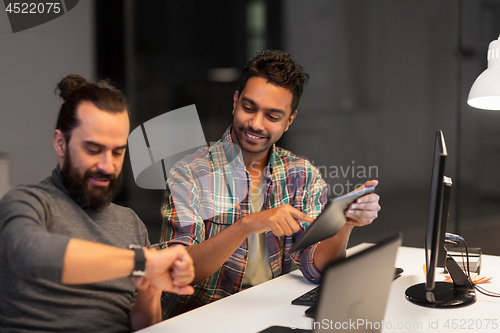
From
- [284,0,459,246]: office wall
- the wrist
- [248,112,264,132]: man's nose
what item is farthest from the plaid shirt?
[284,0,459,246]: office wall

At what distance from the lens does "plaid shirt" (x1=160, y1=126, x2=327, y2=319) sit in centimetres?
172

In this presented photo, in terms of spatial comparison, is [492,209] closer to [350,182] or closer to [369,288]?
[350,182]

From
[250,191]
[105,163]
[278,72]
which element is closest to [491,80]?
[278,72]

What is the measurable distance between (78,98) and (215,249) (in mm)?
710

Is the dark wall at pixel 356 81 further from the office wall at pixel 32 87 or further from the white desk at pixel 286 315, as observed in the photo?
the white desk at pixel 286 315

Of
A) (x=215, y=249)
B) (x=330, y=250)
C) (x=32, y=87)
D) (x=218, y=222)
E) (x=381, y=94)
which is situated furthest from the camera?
(x=381, y=94)

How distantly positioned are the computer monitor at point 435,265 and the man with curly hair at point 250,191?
1.14ft

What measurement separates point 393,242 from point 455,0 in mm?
A: 2311

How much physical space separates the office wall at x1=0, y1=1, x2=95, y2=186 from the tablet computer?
1378mm

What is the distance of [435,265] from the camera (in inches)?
44.8

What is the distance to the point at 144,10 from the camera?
287 centimetres

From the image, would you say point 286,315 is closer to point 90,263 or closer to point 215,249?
point 215,249

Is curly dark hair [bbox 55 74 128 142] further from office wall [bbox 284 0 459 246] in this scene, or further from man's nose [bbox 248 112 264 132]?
office wall [bbox 284 0 459 246]

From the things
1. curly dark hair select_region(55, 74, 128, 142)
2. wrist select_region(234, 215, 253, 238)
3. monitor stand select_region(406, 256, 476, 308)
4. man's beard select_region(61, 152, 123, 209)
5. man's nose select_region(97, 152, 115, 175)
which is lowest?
monitor stand select_region(406, 256, 476, 308)
